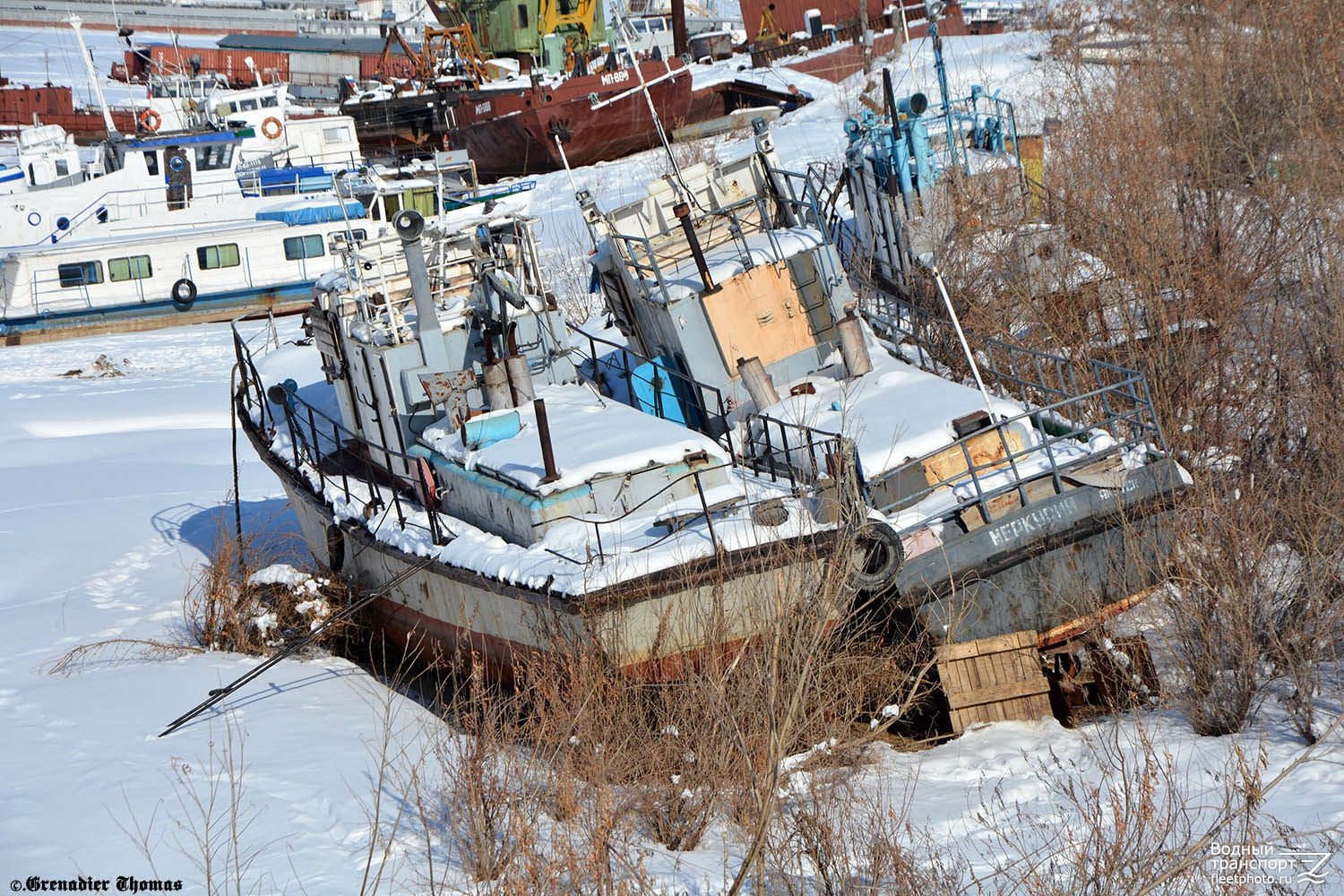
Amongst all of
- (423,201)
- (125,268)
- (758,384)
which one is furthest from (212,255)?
(758,384)

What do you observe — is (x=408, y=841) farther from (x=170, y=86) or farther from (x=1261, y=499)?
(x=170, y=86)

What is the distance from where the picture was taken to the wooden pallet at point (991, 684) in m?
10.8

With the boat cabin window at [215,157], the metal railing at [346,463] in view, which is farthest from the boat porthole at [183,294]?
the metal railing at [346,463]

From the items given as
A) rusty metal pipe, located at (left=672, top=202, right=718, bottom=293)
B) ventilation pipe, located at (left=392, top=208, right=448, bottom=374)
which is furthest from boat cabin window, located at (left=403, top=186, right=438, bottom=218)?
ventilation pipe, located at (left=392, top=208, right=448, bottom=374)

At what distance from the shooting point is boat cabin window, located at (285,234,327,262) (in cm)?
3275

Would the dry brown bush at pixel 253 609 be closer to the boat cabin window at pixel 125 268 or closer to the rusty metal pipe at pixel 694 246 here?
the rusty metal pipe at pixel 694 246

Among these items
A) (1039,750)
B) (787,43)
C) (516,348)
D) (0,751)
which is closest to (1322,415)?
(1039,750)

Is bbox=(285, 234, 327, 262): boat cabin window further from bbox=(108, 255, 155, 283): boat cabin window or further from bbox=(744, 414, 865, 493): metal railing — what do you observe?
bbox=(744, 414, 865, 493): metal railing

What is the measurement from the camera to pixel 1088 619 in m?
11.1

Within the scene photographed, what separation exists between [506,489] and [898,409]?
398cm

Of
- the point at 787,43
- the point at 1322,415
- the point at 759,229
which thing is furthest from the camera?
the point at 787,43

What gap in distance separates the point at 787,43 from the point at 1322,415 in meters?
34.6

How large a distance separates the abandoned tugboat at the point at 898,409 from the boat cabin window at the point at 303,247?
17.3 m

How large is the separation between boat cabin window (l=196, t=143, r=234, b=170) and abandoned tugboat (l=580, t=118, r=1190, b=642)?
70.3 feet
